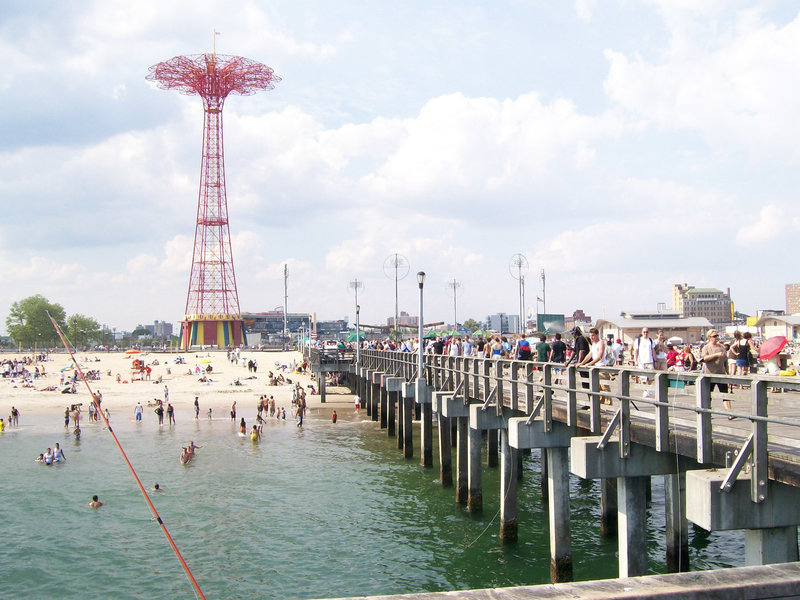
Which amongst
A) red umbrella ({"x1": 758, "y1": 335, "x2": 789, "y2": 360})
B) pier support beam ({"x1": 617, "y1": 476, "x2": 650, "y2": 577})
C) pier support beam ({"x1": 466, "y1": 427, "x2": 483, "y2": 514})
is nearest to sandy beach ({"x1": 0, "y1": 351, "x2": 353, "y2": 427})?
pier support beam ({"x1": 466, "y1": 427, "x2": 483, "y2": 514})

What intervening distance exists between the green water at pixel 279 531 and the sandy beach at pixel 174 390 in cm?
1877

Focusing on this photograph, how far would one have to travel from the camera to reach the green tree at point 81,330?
162250 mm

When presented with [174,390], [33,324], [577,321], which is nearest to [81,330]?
[33,324]

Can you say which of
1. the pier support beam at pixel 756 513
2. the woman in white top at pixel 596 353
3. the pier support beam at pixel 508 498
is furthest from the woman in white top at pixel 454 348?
the pier support beam at pixel 756 513

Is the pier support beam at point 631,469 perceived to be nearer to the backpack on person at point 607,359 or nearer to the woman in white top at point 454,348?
the backpack on person at point 607,359

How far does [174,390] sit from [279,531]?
1745 inches

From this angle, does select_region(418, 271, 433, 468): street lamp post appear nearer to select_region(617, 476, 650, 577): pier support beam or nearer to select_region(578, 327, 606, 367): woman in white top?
select_region(578, 327, 606, 367): woman in white top

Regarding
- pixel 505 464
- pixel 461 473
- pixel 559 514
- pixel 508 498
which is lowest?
pixel 461 473

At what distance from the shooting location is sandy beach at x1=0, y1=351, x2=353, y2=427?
51.4 metres

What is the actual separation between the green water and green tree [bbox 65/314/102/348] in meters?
142

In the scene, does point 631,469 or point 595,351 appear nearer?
point 631,469

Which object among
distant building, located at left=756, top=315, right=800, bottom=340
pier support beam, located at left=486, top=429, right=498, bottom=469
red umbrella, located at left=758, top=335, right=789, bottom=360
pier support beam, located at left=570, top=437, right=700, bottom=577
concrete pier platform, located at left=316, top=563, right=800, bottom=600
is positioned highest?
distant building, located at left=756, top=315, right=800, bottom=340

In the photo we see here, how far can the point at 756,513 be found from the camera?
716 centimetres

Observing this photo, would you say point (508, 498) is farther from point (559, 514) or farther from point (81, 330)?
point (81, 330)
